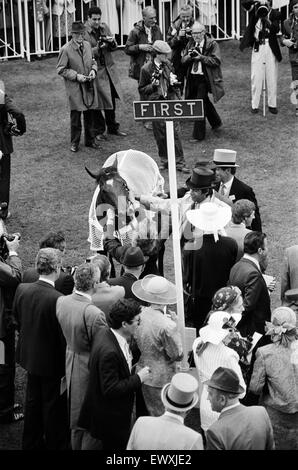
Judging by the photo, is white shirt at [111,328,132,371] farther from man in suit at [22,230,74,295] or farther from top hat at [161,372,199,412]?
man in suit at [22,230,74,295]

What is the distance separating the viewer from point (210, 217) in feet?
27.1

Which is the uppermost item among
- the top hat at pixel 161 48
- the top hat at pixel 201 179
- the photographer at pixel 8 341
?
the top hat at pixel 161 48

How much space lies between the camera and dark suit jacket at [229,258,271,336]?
7.72 metres

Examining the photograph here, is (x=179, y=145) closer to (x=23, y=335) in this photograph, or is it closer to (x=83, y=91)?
A: (x=83, y=91)

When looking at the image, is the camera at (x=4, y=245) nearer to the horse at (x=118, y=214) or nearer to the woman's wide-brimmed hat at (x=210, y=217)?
the horse at (x=118, y=214)

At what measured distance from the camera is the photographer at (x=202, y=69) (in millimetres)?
14234

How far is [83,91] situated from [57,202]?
2.20m

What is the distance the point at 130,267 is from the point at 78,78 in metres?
6.48

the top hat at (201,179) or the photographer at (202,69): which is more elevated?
the top hat at (201,179)

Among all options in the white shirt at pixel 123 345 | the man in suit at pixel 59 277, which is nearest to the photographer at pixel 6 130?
the man in suit at pixel 59 277

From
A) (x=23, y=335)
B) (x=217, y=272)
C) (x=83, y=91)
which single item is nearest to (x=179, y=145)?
(x=83, y=91)

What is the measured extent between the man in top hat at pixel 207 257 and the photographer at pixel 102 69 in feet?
20.4

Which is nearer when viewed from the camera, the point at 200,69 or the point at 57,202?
the point at 57,202
